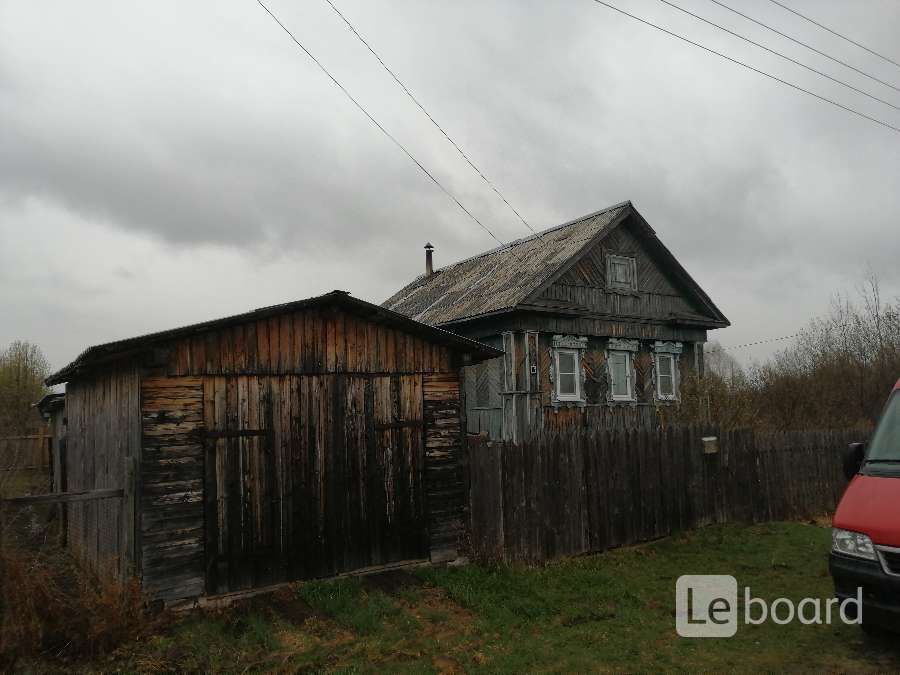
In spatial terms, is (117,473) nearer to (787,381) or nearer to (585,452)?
(585,452)

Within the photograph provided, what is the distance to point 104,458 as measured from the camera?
8.78 metres

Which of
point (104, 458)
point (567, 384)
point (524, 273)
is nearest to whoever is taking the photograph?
point (104, 458)

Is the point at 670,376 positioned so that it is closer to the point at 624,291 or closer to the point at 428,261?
the point at 624,291

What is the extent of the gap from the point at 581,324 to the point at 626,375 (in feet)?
7.86

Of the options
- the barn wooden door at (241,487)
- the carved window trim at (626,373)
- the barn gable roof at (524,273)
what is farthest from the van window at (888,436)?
the carved window trim at (626,373)

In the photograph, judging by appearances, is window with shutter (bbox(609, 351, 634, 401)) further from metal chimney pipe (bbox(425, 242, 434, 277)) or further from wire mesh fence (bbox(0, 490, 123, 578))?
wire mesh fence (bbox(0, 490, 123, 578))

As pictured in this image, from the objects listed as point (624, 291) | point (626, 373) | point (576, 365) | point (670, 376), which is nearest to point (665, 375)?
point (670, 376)

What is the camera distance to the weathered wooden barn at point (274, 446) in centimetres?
719

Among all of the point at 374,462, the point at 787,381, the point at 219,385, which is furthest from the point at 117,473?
the point at 787,381

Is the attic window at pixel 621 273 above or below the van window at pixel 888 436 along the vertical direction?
above

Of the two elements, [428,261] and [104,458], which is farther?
[428,261]

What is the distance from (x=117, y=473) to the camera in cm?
805

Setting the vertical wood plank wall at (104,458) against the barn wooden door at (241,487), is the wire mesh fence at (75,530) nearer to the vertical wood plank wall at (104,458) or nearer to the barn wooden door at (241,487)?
the vertical wood plank wall at (104,458)

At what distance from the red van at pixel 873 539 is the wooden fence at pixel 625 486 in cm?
430
